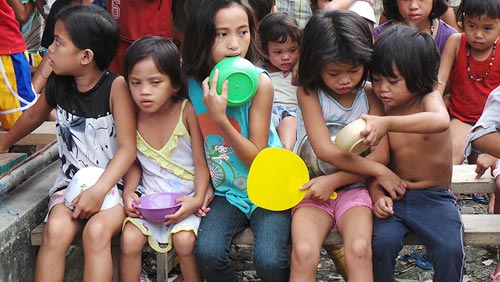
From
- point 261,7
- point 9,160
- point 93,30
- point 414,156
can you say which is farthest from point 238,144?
point 261,7

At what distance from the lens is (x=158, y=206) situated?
319 centimetres

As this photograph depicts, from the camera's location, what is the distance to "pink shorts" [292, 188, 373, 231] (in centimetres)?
315

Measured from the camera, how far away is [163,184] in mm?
3373

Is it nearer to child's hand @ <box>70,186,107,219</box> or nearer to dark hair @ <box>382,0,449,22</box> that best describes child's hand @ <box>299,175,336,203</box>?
child's hand @ <box>70,186,107,219</box>

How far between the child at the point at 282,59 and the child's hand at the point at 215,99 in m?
0.91

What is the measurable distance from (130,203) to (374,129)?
110 centimetres

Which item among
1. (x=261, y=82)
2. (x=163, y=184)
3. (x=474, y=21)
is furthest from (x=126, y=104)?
(x=474, y=21)

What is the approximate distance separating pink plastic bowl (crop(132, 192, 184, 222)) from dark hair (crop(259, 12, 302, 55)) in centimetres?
128

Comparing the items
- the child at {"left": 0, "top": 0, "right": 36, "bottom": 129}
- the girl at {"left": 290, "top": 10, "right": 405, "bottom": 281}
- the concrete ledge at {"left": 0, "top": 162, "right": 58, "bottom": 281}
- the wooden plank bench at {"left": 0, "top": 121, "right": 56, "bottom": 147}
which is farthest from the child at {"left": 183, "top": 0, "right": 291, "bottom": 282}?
the child at {"left": 0, "top": 0, "right": 36, "bottom": 129}

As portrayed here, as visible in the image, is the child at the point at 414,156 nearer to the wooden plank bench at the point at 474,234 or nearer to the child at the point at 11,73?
the wooden plank bench at the point at 474,234

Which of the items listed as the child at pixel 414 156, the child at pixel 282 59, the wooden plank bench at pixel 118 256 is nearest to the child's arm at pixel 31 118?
the wooden plank bench at pixel 118 256

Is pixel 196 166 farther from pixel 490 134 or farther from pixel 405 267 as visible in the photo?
pixel 405 267

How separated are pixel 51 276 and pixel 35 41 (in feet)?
10.9

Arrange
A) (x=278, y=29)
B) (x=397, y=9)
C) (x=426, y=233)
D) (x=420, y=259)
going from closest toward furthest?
(x=426, y=233) → (x=278, y=29) → (x=420, y=259) → (x=397, y=9)
